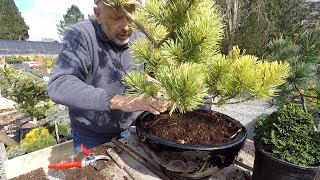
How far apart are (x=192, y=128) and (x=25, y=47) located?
19572 mm

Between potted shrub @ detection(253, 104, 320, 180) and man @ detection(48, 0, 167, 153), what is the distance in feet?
1.15

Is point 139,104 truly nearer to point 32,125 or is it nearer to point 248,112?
point 32,125

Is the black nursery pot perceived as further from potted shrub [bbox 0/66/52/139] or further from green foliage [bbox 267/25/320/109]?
potted shrub [bbox 0/66/52/139]

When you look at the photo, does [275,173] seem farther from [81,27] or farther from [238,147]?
[81,27]

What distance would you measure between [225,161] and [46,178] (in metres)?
0.58

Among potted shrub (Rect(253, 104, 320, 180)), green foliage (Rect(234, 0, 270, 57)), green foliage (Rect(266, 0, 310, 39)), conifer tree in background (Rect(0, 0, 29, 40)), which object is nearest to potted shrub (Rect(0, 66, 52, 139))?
potted shrub (Rect(253, 104, 320, 180))

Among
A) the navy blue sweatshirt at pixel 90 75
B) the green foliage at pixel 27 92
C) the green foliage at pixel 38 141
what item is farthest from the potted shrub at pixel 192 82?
the green foliage at pixel 27 92

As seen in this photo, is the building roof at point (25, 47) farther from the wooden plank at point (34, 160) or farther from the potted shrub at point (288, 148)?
the potted shrub at point (288, 148)

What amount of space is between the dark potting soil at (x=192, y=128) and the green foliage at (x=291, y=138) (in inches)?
4.0

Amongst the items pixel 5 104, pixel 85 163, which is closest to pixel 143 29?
pixel 85 163

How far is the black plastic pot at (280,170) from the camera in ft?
2.12

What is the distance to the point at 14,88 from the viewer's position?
131 inches

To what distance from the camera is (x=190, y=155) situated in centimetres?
68

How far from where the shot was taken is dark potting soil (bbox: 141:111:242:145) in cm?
73
